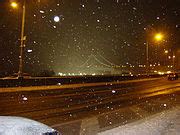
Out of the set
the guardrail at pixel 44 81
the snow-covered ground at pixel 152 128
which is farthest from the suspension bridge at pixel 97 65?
the snow-covered ground at pixel 152 128

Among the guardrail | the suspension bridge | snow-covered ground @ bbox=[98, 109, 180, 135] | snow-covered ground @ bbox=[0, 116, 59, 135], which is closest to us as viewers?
snow-covered ground @ bbox=[0, 116, 59, 135]

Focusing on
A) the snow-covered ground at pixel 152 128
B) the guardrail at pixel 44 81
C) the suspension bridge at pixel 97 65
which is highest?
the suspension bridge at pixel 97 65

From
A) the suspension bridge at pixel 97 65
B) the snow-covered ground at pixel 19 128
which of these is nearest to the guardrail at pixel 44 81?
the snow-covered ground at pixel 19 128

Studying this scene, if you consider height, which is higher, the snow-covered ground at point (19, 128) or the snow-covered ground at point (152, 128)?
the snow-covered ground at point (19, 128)

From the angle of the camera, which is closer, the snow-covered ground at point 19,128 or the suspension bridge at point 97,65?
the snow-covered ground at point 19,128

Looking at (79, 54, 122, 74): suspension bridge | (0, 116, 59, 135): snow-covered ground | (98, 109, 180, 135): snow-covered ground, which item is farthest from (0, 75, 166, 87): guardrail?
(79, 54, 122, 74): suspension bridge

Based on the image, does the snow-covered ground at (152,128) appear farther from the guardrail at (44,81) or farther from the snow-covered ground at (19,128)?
the guardrail at (44,81)

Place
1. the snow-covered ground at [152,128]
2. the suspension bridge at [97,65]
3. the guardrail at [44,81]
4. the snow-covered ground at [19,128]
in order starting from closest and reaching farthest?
the snow-covered ground at [19,128] < the snow-covered ground at [152,128] < the guardrail at [44,81] < the suspension bridge at [97,65]

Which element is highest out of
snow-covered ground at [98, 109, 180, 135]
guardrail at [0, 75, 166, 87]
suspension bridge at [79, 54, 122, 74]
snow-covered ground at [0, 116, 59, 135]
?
suspension bridge at [79, 54, 122, 74]

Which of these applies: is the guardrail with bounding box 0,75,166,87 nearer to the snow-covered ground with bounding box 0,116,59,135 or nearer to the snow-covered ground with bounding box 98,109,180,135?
the snow-covered ground with bounding box 98,109,180,135

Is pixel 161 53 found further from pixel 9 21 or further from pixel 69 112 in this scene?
pixel 69 112

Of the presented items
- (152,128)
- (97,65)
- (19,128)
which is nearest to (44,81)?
(152,128)

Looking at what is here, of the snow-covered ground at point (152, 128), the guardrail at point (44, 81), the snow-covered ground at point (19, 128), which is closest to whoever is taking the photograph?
the snow-covered ground at point (19, 128)

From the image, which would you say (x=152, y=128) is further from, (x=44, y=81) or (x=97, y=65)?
(x=97, y=65)
